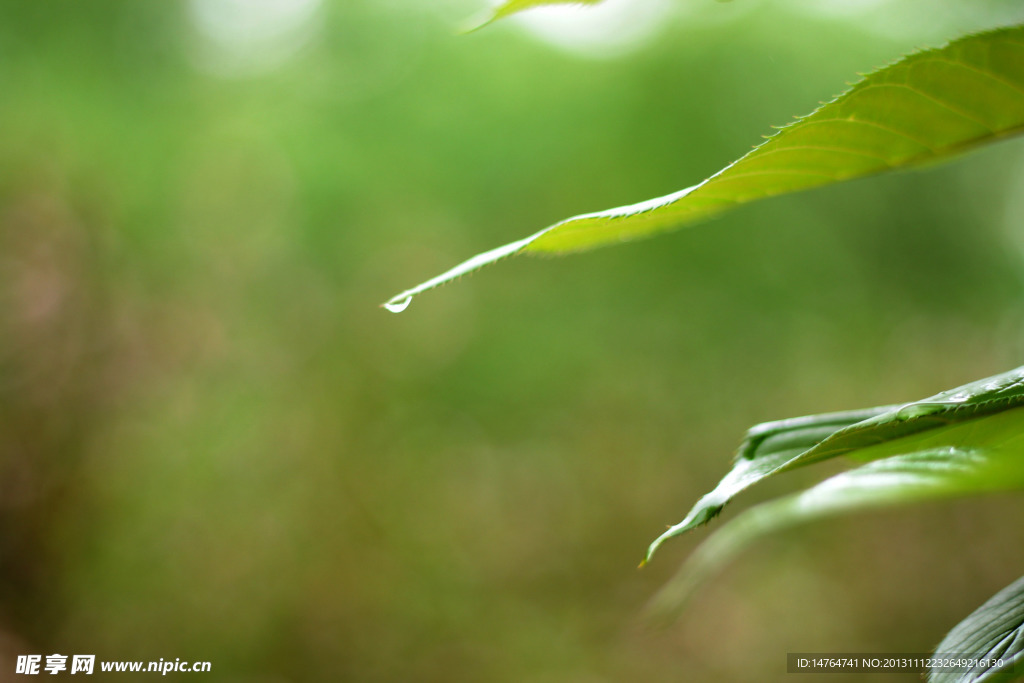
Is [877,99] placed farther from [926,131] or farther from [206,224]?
[206,224]

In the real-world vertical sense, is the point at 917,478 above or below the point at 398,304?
below

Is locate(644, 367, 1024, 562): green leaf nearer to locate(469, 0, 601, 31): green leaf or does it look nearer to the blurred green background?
locate(469, 0, 601, 31): green leaf

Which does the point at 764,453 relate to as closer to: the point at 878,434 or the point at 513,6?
the point at 878,434

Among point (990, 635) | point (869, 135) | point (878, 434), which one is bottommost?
point (990, 635)

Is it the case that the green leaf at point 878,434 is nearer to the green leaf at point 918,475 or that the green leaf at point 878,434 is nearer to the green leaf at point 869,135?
the green leaf at point 918,475

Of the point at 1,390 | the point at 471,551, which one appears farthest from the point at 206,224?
the point at 471,551

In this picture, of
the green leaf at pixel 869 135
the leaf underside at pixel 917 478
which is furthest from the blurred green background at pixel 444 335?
the green leaf at pixel 869 135

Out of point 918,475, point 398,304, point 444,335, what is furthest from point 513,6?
point 444,335
